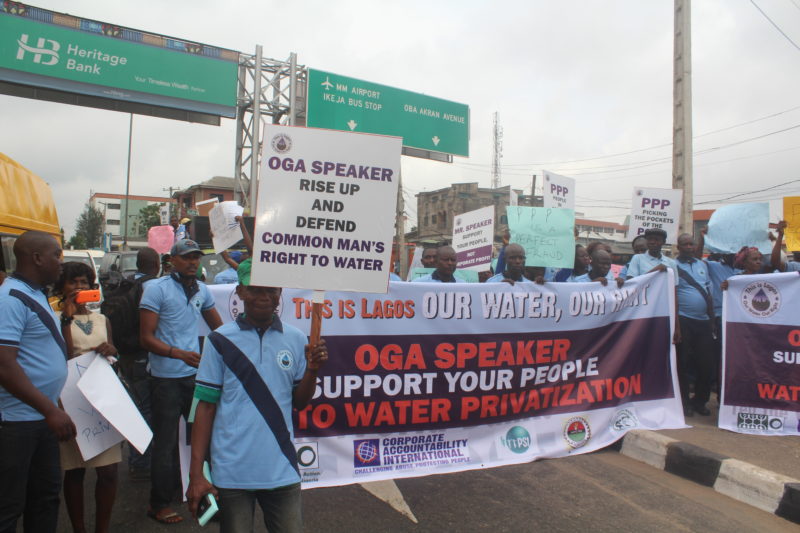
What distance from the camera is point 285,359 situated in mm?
2430

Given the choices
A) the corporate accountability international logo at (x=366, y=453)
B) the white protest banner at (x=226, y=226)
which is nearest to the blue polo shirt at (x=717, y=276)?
the corporate accountability international logo at (x=366, y=453)

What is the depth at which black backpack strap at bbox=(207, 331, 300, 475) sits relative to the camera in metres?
2.34

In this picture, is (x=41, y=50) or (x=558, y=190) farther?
(x=41, y=50)

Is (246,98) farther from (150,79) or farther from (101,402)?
(101,402)

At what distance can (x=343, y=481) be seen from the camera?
12.9ft

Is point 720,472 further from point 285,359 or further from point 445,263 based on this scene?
point 285,359

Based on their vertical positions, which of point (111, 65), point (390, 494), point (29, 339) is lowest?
point (390, 494)

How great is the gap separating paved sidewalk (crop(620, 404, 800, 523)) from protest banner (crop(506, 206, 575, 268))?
5.65 ft

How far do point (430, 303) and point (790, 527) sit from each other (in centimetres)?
282

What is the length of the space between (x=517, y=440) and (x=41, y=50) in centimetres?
1381

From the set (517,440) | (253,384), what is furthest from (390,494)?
(253,384)

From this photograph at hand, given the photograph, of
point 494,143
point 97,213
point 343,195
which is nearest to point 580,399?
point 343,195

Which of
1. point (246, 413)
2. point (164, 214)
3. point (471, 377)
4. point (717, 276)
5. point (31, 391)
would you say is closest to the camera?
point (246, 413)

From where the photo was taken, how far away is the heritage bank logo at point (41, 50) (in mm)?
12805
